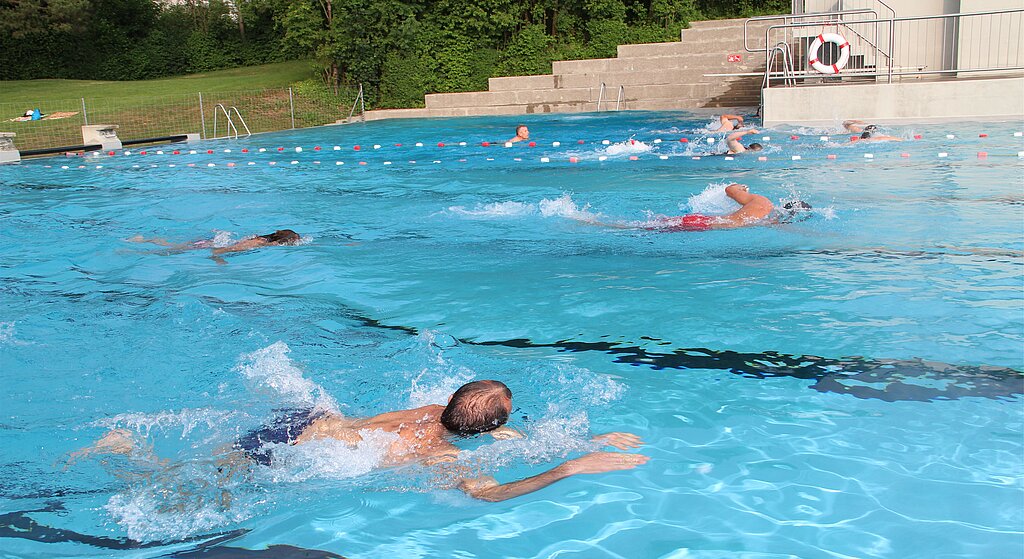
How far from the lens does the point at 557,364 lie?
5340mm

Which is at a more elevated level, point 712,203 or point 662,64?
point 662,64

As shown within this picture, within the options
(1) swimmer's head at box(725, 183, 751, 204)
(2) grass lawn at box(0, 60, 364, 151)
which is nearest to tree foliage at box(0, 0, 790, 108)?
(2) grass lawn at box(0, 60, 364, 151)

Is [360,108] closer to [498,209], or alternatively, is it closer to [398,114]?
[398,114]

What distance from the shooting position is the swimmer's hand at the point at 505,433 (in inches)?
168

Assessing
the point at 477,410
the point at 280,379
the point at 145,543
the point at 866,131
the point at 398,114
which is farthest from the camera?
the point at 398,114

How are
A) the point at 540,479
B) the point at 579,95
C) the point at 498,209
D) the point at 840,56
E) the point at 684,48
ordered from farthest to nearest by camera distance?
the point at 579,95 → the point at 684,48 → the point at 840,56 → the point at 498,209 → the point at 540,479

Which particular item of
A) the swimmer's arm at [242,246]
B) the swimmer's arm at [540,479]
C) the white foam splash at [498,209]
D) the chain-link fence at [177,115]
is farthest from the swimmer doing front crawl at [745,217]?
the chain-link fence at [177,115]

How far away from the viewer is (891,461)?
4023mm

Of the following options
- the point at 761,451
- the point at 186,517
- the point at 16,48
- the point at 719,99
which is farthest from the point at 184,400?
the point at 16,48

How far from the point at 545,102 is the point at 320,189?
12.2 meters

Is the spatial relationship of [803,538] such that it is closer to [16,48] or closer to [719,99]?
[719,99]

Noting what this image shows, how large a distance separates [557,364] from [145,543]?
8.50ft

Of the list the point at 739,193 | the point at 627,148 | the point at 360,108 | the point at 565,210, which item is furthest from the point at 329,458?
the point at 360,108

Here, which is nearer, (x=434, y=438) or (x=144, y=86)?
(x=434, y=438)
